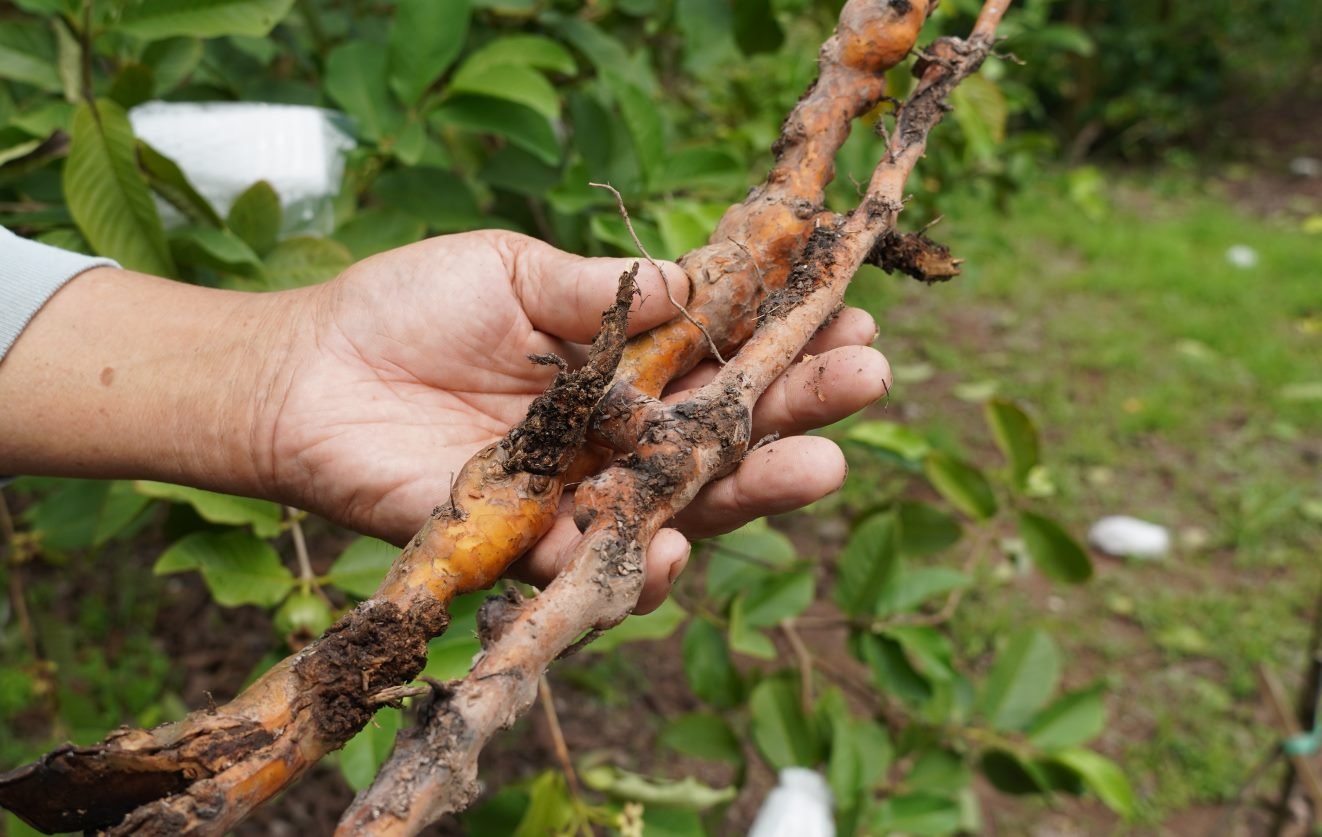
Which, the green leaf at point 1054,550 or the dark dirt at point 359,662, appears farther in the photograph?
the green leaf at point 1054,550

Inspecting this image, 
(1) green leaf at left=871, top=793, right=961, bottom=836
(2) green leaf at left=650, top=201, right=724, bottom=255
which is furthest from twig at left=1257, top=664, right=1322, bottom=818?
(2) green leaf at left=650, top=201, right=724, bottom=255

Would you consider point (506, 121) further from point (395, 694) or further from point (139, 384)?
point (395, 694)

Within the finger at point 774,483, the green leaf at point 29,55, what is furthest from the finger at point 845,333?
the green leaf at point 29,55

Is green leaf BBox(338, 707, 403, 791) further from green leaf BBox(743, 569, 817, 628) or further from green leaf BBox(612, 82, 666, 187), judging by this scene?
green leaf BBox(612, 82, 666, 187)

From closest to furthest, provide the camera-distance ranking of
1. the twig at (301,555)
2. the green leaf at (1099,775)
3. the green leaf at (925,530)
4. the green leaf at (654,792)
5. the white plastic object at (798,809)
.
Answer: the twig at (301,555)
the green leaf at (654,792)
the green leaf at (1099,775)
the white plastic object at (798,809)
the green leaf at (925,530)

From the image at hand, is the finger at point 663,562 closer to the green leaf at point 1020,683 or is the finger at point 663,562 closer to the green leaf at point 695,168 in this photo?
the green leaf at point 695,168

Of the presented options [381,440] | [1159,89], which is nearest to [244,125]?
[381,440]
